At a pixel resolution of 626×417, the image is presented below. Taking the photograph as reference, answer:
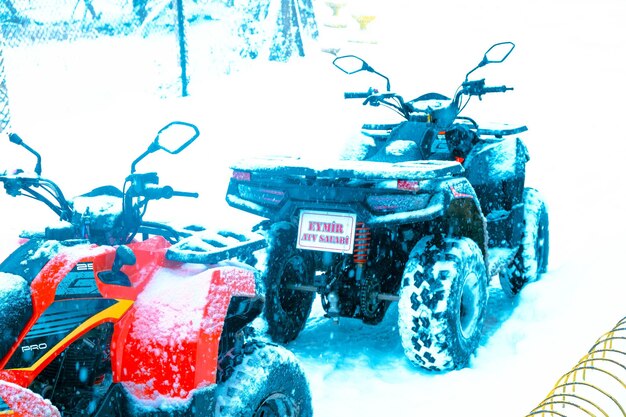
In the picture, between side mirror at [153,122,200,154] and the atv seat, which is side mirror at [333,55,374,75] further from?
the atv seat

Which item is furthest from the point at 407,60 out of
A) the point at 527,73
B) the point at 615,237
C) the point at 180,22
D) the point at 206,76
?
the point at 615,237

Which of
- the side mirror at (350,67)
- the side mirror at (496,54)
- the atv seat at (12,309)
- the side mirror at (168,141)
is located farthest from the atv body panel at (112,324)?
the side mirror at (496,54)

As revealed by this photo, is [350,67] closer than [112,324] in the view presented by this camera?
No

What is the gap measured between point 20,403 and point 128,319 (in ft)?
1.76

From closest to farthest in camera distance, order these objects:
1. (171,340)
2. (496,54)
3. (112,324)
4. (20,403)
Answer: (20,403), (171,340), (112,324), (496,54)

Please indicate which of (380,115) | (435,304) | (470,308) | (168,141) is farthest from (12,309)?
(380,115)

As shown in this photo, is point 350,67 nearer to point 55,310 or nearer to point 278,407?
point 278,407

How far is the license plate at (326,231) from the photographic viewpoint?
4551 mm

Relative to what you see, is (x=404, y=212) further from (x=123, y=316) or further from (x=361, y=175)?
(x=123, y=316)

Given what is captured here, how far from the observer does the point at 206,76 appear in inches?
553

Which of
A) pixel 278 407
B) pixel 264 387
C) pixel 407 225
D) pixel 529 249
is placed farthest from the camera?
pixel 529 249

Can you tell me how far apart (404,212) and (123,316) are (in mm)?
2075

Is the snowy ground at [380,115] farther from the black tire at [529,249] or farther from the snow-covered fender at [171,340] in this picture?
the snow-covered fender at [171,340]

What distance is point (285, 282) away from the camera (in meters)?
5.24
